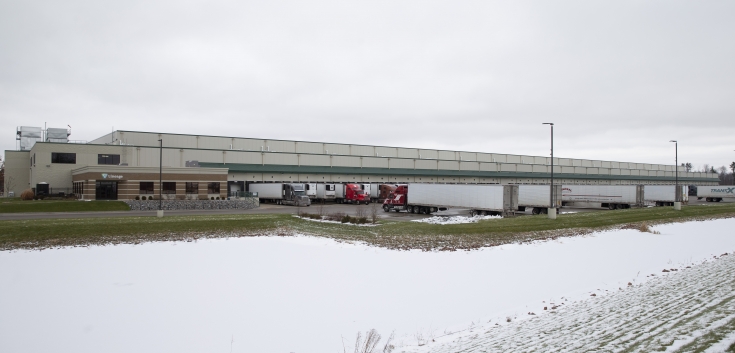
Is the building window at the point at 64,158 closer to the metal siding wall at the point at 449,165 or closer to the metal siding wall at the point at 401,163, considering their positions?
the metal siding wall at the point at 401,163

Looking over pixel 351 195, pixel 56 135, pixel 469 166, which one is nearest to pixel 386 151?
pixel 469 166

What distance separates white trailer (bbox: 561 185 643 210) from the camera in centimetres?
5341

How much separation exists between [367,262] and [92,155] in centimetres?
5334

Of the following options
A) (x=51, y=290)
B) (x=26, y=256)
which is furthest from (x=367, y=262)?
(x=26, y=256)

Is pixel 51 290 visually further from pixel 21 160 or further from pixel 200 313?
pixel 21 160

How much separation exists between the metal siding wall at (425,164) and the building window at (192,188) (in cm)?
4342

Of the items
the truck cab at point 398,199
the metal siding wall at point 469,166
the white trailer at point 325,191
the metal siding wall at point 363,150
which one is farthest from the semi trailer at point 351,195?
the metal siding wall at point 469,166

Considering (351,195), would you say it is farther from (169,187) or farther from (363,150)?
(363,150)

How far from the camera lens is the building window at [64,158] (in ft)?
181

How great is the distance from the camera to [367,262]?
54.6 feet

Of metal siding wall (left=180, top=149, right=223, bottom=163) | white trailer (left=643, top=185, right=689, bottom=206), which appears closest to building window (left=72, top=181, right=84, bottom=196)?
metal siding wall (left=180, top=149, right=223, bottom=163)

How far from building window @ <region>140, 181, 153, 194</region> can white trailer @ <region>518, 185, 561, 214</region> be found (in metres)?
38.9

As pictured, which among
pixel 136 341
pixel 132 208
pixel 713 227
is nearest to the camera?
pixel 136 341

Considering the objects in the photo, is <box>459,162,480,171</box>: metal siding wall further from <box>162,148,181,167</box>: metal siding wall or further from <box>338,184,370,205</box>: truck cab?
<box>162,148,181,167</box>: metal siding wall
